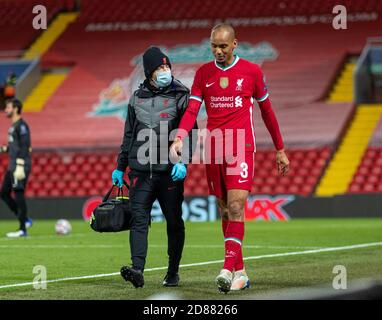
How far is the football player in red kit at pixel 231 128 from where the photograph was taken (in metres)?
8.17

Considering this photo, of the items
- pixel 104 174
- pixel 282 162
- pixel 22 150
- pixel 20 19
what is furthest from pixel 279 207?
pixel 20 19

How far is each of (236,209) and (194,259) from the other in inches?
145

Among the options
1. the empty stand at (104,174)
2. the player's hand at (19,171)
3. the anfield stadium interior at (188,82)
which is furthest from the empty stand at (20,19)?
the player's hand at (19,171)

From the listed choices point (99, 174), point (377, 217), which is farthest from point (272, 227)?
point (99, 174)

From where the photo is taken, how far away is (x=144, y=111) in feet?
28.1

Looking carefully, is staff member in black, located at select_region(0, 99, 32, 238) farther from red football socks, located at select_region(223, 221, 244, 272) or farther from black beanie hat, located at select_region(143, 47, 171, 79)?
red football socks, located at select_region(223, 221, 244, 272)

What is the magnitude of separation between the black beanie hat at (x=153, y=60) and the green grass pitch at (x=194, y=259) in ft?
5.95

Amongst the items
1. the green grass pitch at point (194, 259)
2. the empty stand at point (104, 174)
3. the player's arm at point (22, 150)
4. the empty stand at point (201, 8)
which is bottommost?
the green grass pitch at point (194, 259)

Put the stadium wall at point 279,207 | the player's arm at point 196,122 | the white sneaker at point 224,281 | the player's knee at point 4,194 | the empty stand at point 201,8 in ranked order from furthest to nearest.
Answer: the empty stand at point 201,8
the stadium wall at point 279,207
the player's knee at point 4,194
the player's arm at point 196,122
the white sneaker at point 224,281

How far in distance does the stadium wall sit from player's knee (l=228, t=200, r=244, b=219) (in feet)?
45.7

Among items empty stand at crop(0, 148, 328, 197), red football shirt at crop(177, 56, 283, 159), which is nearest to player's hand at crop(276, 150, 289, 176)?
red football shirt at crop(177, 56, 283, 159)

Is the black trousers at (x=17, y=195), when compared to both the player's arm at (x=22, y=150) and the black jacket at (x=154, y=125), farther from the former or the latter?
the black jacket at (x=154, y=125)
